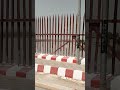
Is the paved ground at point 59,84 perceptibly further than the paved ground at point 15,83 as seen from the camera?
Yes

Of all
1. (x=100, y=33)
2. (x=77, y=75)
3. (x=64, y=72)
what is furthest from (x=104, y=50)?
(x=64, y=72)

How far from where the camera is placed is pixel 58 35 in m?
16.2

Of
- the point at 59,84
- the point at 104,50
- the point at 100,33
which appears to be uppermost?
the point at 100,33

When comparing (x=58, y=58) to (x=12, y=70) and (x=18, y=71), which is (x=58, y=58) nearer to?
(x=12, y=70)

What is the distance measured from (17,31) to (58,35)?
26.5ft

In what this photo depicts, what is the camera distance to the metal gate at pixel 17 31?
7953mm

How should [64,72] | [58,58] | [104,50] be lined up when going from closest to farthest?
[104,50], [64,72], [58,58]

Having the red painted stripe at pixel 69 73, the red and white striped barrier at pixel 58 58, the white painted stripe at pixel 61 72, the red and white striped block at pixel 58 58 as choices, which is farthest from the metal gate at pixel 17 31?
the red and white striped block at pixel 58 58

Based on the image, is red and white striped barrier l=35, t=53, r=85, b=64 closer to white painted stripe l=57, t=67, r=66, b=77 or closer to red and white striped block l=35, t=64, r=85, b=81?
red and white striped block l=35, t=64, r=85, b=81

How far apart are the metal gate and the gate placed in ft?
20.9

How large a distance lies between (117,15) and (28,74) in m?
2.73

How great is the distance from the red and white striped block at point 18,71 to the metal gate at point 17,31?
234 mm

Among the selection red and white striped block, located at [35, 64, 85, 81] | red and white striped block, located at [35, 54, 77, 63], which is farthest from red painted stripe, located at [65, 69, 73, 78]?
red and white striped block, located at [35, 54, 77, 63]

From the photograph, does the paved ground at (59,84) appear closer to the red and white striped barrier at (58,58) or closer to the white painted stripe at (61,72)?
the white painted stripe at (61,72)
